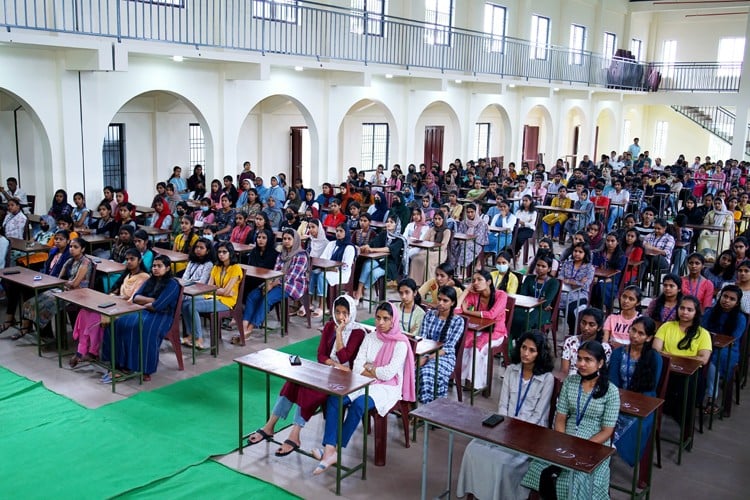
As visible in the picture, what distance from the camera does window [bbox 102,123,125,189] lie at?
16422 mm

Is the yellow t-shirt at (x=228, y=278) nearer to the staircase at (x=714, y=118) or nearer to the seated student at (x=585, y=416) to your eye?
the seated student at (x=585, y=416)

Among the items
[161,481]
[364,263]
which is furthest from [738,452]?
[364,263]

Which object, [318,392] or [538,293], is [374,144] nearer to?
[538,293]

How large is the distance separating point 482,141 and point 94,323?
68.6ft

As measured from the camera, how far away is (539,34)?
2459cm

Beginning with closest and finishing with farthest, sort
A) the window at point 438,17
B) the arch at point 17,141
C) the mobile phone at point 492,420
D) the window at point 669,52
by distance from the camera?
the mobile phone at point 492,420 → the arch at point 17,141 → the window at point 438,17 → the window at point 669,52

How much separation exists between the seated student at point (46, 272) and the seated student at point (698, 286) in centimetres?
701

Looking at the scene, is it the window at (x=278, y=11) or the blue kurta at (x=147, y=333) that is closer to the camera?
the blue kurta at (x=147, y=333)

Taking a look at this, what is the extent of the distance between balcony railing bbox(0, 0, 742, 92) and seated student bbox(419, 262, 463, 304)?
270 inches

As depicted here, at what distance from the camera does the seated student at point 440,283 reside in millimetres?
7695

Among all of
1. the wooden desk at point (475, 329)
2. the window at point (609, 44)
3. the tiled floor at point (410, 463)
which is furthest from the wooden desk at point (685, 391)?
the window at point (609, 44)

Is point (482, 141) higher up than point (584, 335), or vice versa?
point (482, 141)

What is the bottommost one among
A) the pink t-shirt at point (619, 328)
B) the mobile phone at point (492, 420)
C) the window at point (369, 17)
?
the mobile phone at point (492, 420)

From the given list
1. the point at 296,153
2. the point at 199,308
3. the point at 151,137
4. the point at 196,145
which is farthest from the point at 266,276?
the point at 296,153
